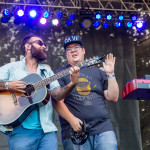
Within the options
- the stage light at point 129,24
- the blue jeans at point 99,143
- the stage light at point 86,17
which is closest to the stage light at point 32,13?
the stage light at point 86,17

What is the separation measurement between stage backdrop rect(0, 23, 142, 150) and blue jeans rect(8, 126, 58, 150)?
317cm

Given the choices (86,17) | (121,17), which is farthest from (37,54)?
(121,17)

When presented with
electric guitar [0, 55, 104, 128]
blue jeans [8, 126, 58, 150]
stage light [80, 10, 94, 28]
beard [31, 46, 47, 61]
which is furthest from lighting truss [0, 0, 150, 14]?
blue jeans [8, 126, 58, 150]

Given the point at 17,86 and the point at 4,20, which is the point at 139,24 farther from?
the point at 17,86

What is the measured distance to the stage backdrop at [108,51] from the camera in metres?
6.20

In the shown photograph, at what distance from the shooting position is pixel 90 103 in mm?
3268

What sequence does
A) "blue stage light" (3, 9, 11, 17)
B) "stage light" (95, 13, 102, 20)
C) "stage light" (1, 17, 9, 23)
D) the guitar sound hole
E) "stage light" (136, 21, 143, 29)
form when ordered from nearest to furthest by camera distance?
1. the guitar sound hole
2. "blue stage light" (3, 9, 11, 17)
3. "stage light" (1, 17, 9, 23)
4. "stage light" (95, 13, 102, 20)
5. "stage light" (136, 21, 143, 29)

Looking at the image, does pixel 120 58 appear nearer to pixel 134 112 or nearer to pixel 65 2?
pixel 134 112

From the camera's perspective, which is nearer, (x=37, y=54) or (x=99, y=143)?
(x=99, y=143)

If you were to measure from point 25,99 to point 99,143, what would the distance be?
970 mm

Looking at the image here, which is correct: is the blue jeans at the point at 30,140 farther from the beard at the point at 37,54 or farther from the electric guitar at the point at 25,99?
the beard at the point at 37,54

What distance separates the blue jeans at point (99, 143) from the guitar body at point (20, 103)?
0.65 metres

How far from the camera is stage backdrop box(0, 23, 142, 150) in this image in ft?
20.3

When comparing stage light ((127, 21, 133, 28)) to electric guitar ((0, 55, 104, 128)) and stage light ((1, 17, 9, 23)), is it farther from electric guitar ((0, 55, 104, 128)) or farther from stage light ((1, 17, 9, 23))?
electric guitar ((0, 55, 104, 128))
